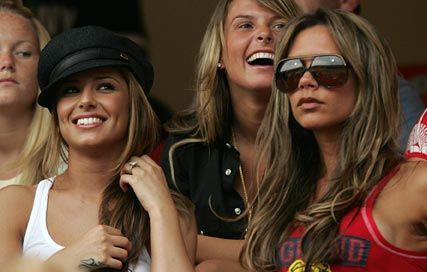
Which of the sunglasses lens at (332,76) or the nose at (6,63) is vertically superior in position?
the nose at (6,63)

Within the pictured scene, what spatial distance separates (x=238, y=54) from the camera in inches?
211

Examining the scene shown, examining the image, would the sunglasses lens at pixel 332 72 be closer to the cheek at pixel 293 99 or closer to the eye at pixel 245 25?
the cheek at pixel 293 99

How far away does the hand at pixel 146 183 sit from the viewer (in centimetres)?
468

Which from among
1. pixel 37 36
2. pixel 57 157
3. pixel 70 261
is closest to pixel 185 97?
pixel 37 36

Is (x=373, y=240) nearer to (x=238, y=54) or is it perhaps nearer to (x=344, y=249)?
(x=344, y=249)

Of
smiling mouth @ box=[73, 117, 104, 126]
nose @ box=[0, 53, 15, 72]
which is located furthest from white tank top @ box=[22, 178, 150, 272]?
nose @ box=[0, 53, 15, 72]

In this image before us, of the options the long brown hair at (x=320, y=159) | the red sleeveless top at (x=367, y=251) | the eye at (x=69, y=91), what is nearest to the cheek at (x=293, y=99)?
the long brown hair at (x=320, y=159)

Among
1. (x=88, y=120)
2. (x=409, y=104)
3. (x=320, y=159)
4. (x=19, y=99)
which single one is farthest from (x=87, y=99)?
(x=409, y=104)

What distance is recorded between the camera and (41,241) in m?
4.64

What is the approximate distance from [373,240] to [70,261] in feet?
3.35

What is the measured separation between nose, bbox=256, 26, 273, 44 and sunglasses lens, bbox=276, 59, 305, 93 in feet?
2.46

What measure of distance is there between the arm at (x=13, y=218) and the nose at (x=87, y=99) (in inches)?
14.5

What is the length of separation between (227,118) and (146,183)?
0.87 m

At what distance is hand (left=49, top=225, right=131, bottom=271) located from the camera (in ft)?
14.8
